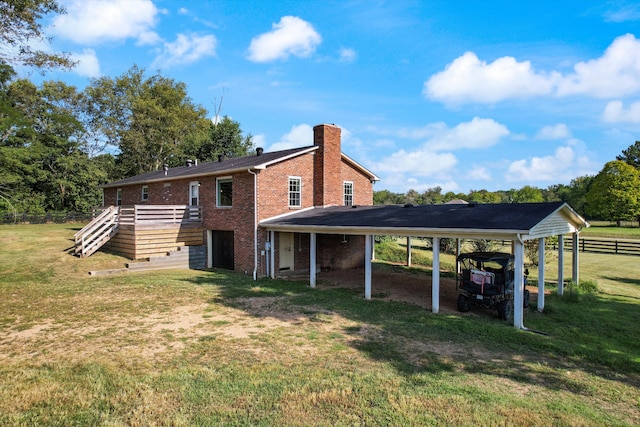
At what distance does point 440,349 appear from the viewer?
7.62 metres

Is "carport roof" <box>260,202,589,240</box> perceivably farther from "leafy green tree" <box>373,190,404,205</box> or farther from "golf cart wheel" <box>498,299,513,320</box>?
→ "leafy green tree" <box>373,190,404,205</box>

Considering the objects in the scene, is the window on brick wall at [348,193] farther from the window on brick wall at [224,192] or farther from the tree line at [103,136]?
the tree line at [103,136]

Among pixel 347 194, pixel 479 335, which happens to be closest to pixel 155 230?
pixel 347 194

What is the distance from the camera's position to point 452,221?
1098 centimetres

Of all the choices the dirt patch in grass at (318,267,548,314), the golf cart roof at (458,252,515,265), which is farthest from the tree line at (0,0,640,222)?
the golf cart roof at (458,252,515,265)

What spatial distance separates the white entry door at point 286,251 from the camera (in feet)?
56.7

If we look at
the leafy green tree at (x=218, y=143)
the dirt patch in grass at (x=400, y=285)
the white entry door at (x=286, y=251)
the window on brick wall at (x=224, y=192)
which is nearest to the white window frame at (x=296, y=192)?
the white entry door at (x=286, y=251)

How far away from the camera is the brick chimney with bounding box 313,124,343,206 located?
Result: 18.2 m

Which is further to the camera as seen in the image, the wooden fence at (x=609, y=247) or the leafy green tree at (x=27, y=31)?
the wooden fence at (x=609, y=247)

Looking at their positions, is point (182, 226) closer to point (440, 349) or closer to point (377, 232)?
point (377, 232)

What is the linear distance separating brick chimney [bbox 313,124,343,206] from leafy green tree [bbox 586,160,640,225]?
5394cm

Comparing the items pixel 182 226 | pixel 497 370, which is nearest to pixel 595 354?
pixel 497 370

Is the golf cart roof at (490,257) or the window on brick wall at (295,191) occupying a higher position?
the window on brick wall at (295,191)

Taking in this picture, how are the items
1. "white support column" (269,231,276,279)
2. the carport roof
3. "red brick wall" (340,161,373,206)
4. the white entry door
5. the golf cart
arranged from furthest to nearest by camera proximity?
"red brick wall" (340,161,373,206) → the white entry door → "white support column" (269,231,276,279) → the golf cart → the carport roof
